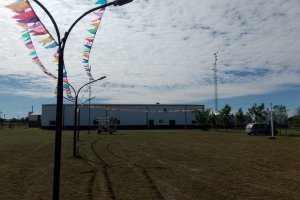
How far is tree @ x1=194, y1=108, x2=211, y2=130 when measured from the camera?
77256 mm

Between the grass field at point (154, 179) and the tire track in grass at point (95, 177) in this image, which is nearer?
the tire track in grass at point (95, 177)

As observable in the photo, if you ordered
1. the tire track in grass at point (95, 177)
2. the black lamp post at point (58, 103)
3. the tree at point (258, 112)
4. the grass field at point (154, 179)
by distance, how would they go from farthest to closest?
the tree at point (258, 112)
the grass field at point (154, 179)
the tire track in grass at point (95, 177)
the black lamp post at point (58, 103)

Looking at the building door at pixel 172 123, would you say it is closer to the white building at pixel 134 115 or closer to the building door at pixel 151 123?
the white building at pixel 134 115

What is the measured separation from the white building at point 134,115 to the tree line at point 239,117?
207 inches

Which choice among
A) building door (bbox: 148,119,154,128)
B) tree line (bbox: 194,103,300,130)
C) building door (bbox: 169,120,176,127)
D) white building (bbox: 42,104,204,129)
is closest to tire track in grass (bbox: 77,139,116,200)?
tree line (bbox: 194,103,300,130)

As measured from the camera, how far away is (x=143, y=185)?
11.1 metres

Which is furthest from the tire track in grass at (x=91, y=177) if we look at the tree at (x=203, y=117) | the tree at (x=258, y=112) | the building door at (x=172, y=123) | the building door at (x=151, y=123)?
the building door at (x=172, y=123)

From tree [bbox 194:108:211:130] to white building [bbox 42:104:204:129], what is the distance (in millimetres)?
3612

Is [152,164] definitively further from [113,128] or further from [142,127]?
[142,127]

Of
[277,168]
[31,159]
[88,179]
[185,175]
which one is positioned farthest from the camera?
[31,159]

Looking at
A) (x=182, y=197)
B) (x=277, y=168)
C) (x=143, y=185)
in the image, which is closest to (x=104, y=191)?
(x=143, y=185)

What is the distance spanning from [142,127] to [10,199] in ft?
241

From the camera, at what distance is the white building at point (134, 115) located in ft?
256

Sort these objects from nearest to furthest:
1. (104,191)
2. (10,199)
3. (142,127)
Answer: (10,199) < (104,191) < (142,127)
